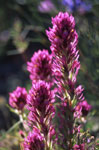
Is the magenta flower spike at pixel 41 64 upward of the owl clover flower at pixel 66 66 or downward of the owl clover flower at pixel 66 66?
upward

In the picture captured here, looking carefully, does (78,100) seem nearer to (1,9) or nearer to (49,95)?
(49,95)

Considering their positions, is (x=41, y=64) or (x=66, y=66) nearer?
(x=66, y=66)

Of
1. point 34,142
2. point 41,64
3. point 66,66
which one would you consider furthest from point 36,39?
point 34,142

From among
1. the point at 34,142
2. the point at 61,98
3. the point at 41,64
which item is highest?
the point at 41,64

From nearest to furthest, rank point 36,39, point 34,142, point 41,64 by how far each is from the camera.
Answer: point 34,142 → point 41,64 → point 36,39

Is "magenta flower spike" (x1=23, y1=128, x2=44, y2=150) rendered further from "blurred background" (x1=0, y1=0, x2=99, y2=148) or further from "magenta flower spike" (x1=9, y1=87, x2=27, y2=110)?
"blurred background" (x1=0, y1=0, x2=99, y2=148)

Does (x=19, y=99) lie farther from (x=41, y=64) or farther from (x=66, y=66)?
(x=66, y=66)

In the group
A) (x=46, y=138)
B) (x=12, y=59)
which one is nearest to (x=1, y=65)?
(x=12, y=59)

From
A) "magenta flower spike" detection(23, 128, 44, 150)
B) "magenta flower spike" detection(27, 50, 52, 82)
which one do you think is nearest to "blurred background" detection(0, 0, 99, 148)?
"magenta flower spike" detection(27, 50, 52, 82)

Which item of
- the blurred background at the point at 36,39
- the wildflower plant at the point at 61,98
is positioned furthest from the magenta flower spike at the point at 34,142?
the blurred background at the point at 36,39

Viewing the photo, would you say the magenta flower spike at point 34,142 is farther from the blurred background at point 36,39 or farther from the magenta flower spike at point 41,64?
the blurred background at point 36,39
